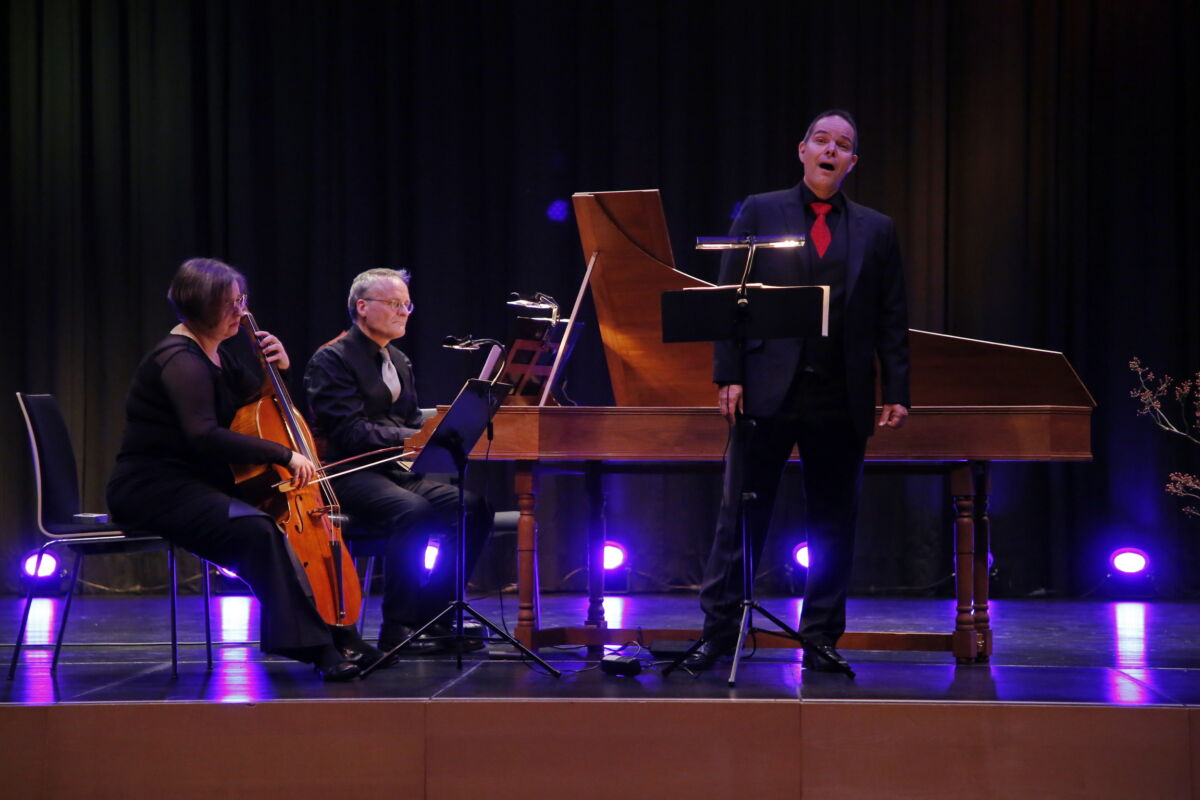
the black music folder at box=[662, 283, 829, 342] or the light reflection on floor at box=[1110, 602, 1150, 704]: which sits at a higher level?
the black music folder at box=[662, 283, 829, 342]

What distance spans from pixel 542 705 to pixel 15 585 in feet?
15.6

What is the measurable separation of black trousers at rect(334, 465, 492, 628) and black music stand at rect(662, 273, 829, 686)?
4.16 feet

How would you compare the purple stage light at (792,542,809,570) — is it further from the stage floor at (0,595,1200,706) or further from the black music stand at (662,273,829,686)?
the black music stand at (662,273,829,686)

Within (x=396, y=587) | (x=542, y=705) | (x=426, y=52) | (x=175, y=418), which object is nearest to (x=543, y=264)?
(x=426, y=52)

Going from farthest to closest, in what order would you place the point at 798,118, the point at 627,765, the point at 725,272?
the point at 798,118 → the point at 725,272 → the point at 627,765

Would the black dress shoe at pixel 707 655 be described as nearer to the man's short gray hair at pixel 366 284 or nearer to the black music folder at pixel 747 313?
the black music folder at pixel 747 313

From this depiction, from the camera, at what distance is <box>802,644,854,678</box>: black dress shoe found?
333 centimetres

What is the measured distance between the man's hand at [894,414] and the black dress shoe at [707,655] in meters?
0.79

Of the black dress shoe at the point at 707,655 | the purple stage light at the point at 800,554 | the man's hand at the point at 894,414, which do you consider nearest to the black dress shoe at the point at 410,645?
the black dress shoe at the point at 707,655

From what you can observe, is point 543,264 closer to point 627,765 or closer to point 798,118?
point 798,118

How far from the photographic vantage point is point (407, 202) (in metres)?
6.62

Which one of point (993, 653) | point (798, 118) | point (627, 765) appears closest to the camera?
point (627, 765)

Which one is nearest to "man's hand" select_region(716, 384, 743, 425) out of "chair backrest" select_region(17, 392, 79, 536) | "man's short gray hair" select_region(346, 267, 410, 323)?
"man's short gray hair" select_region(346, 267, 410, 323)

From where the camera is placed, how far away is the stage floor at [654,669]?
3006 mm
